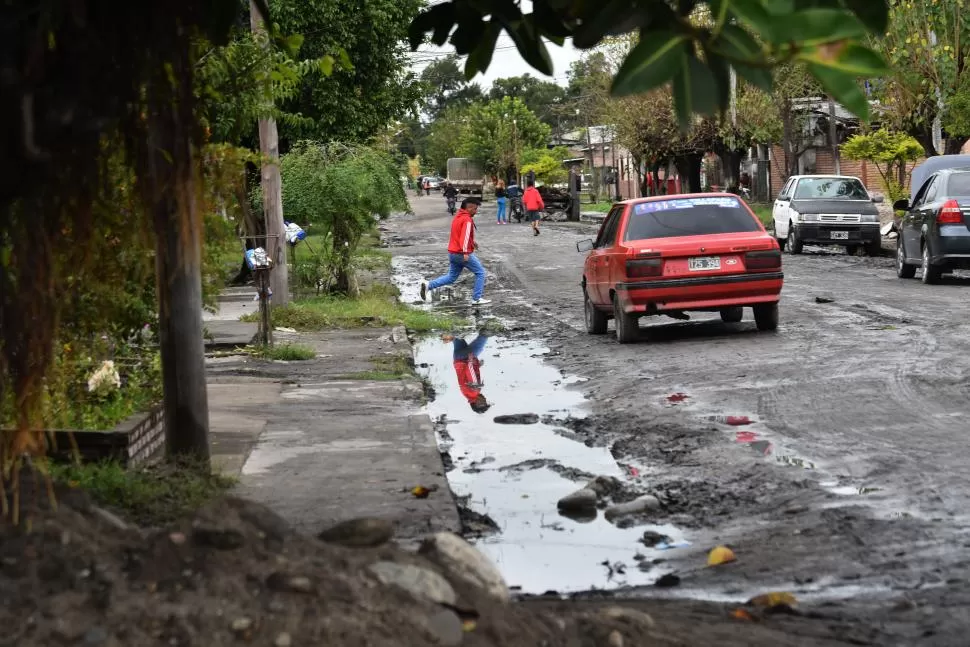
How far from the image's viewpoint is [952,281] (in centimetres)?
2161

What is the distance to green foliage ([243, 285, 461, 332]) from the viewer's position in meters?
18.1

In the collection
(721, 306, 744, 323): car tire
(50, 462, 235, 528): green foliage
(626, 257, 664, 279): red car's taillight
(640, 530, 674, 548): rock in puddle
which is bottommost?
(721, 306, 744, 323): car tire

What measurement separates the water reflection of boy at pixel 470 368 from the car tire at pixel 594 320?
50.9 inches

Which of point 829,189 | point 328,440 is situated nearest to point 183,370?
point 328,440

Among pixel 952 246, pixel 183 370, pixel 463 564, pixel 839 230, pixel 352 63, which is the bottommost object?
pixel 839 230

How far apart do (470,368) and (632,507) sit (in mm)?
7065

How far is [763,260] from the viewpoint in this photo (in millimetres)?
14992

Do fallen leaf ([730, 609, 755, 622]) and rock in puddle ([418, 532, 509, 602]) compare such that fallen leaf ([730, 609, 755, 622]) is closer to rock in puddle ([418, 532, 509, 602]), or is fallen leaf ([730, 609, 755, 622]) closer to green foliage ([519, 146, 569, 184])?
rock in puddle ([418, 532, 509, 602])

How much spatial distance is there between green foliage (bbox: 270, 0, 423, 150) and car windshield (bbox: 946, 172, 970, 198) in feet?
37.3

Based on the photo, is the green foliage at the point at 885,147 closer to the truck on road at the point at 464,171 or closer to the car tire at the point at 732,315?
the car tire at the point at 732,315

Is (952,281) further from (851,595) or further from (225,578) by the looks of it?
(225,578)

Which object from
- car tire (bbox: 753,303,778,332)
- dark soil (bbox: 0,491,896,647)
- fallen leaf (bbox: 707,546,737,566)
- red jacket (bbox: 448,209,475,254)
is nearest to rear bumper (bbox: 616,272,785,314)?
car tire (bbox: 753,303,778,332)

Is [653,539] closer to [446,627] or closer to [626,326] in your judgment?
[446,627]

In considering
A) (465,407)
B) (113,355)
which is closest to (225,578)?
(113,355)
